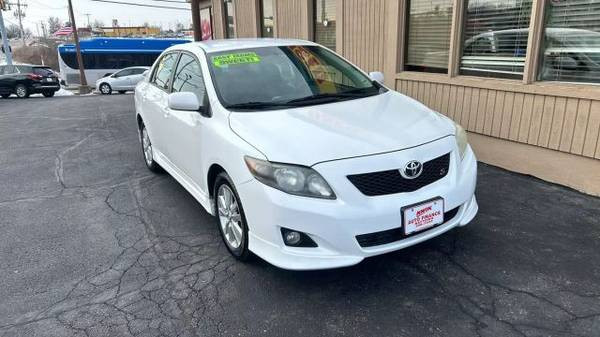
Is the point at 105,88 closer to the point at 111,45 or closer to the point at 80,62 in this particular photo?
the point at 80,62

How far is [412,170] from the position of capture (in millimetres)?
2744

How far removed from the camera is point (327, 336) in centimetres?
253

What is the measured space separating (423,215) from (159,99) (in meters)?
3.15

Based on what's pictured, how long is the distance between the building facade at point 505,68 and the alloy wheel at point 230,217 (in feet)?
11.1

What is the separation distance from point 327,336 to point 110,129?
26.8ft

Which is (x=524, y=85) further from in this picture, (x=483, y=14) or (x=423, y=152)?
(x=423, y=152)

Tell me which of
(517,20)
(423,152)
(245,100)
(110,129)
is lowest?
(110,129)

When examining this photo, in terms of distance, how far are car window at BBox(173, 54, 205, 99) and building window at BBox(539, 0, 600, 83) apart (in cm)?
352

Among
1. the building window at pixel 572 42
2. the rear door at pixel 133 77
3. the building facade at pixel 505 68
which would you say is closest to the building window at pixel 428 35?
the building facade at pixel 505 68

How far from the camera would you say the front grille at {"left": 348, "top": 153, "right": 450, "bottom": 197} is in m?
2.65

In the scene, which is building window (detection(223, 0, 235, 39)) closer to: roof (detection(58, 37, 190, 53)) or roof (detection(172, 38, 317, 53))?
roof (detection(172, 38, 317, 53))

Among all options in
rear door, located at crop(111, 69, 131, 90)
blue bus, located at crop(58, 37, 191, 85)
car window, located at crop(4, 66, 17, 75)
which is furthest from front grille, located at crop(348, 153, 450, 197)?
blue bus, located at crop(58, 37, 191, 85)

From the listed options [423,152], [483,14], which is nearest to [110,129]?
[483,14]

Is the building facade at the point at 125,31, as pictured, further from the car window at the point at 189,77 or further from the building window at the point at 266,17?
the car window at the point at 189,77
